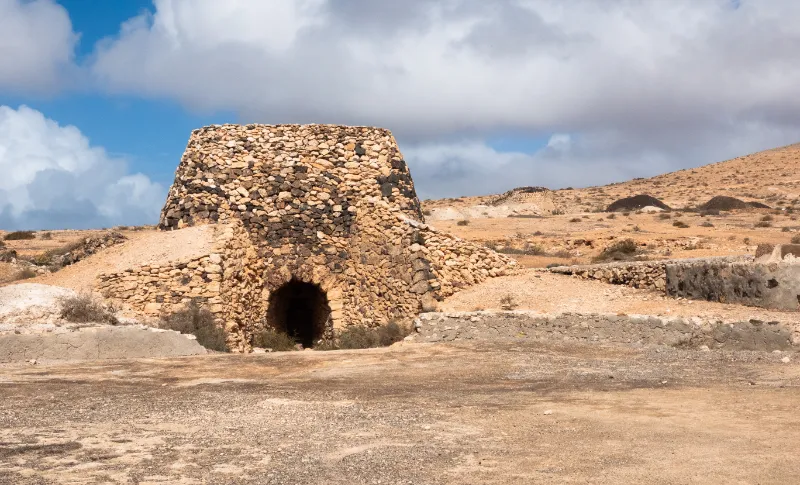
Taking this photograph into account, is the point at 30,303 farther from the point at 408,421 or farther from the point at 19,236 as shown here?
the point at 19,236

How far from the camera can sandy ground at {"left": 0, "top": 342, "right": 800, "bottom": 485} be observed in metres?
5.83

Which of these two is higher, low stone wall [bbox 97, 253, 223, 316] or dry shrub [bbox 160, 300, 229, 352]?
low stone wall [bbox 97, 253, 223, 316]

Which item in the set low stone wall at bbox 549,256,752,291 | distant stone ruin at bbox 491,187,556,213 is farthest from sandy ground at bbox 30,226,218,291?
distant stone ruin at bbox 491,187,556,213

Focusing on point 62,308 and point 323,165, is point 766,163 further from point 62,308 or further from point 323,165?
point 62,308

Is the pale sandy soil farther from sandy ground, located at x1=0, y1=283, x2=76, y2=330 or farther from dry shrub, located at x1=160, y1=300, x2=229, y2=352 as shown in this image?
sandy ground, located at x1=0, y1=283, x2=76, y2=330

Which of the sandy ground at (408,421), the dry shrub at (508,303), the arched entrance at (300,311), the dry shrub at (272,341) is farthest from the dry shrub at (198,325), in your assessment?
the dry shrub at (508,303)

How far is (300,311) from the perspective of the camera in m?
22.0

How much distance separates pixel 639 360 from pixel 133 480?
807 centimetres

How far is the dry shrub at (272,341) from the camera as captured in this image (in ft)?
58.9

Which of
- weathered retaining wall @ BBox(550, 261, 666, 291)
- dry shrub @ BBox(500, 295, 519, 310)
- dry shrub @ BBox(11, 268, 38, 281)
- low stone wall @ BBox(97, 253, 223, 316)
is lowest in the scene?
dry shrub @ BBox(500, 295, 519, 310)

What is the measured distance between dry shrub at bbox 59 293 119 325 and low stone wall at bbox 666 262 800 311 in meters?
10.1

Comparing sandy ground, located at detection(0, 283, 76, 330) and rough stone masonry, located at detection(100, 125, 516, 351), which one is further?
rough stone masonry, located at detection(100, 125, 516, 351)

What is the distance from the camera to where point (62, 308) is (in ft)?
45.4

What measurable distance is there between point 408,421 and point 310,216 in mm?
11765
